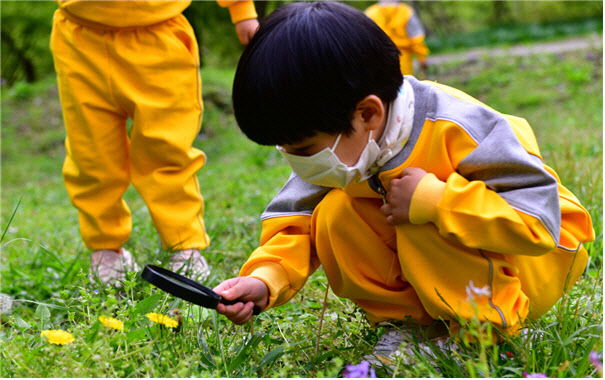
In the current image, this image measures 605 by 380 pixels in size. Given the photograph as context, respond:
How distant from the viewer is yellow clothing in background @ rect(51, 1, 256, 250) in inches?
90.9

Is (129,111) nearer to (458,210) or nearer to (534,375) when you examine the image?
(458,210)

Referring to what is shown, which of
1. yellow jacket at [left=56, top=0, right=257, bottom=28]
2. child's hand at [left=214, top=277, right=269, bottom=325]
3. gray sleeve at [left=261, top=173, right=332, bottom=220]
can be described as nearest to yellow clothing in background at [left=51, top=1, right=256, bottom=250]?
yellow jacket at [left=56, top=0, right=257, bottom=28]

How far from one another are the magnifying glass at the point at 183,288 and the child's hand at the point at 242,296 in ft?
0.07

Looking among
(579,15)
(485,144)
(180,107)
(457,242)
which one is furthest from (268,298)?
(579,15)

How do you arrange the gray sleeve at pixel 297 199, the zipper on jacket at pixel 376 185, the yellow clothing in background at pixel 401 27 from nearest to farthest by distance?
1. the zipper on jacket at pixel 376 185
2. the gray sleeve at pixel 297 199
3. the yellow clothing in background at pixel 401 27

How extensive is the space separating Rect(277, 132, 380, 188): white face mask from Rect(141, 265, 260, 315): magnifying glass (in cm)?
35

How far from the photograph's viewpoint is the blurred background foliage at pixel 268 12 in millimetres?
12430

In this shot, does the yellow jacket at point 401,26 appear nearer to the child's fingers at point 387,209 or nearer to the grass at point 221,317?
the grass at point 221,317

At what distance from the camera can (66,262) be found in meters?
2.49

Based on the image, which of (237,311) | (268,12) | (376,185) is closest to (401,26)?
(376,185)

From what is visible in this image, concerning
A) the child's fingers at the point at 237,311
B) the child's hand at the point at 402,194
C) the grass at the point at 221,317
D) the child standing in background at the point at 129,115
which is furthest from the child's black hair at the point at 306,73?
the child standing in background at the point at 129,115

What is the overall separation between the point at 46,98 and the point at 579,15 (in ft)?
38.4

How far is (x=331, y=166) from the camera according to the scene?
4.69 ft

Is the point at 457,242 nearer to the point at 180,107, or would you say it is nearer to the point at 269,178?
the point at 180,107
